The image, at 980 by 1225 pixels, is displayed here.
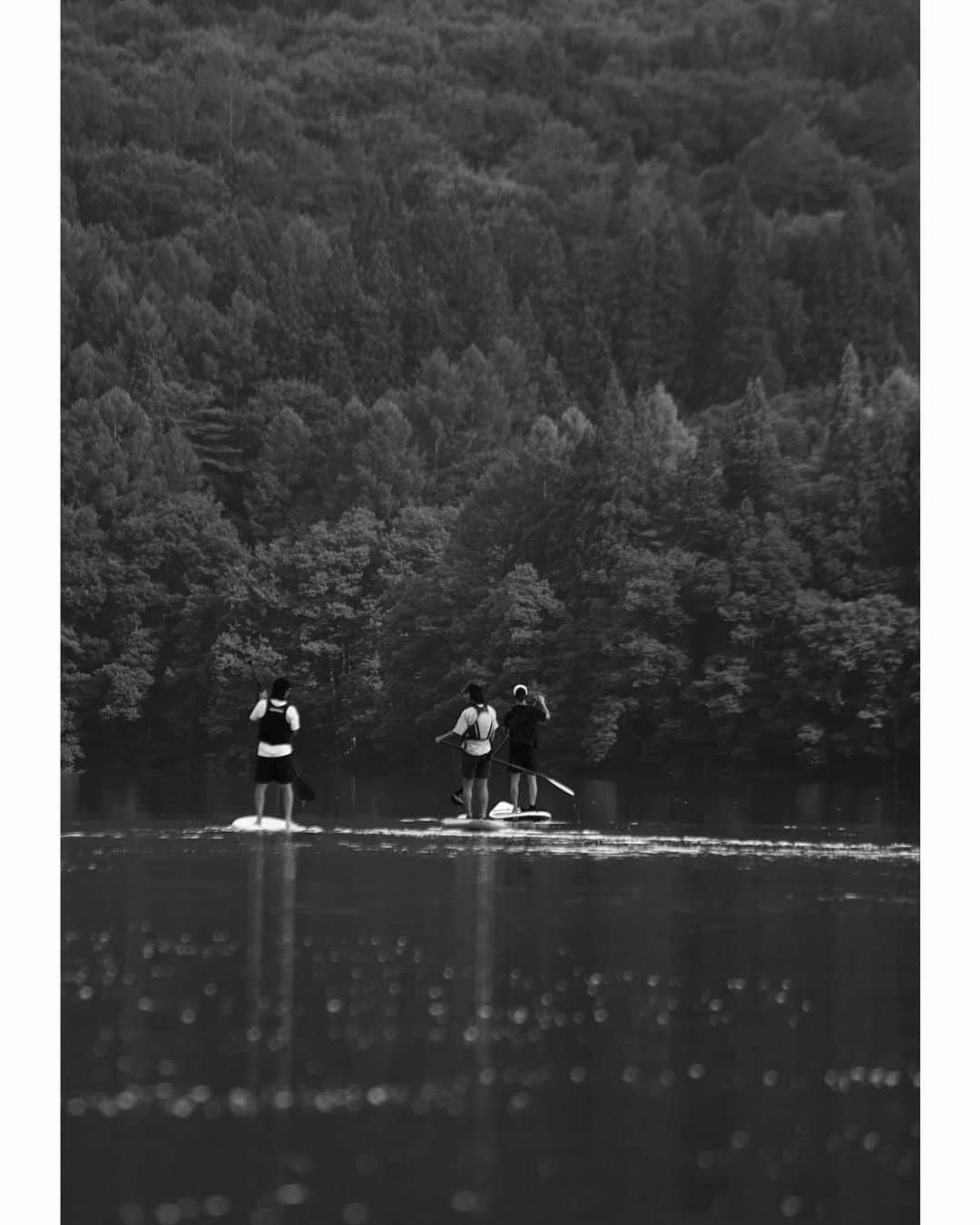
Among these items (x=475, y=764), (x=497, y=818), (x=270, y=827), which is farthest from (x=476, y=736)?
(x=270, y=827)

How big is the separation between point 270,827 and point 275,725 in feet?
5.29

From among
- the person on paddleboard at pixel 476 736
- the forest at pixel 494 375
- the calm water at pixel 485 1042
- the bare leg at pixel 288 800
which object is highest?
the forest at pixel 494 375

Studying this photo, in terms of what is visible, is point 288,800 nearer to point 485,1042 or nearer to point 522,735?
point 522,735

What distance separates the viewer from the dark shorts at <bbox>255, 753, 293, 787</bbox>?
2397 centimetres

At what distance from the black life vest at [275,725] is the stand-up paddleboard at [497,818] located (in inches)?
114

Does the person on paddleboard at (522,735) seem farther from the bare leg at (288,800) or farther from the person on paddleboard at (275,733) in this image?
the person on paddleboard at (275,733)

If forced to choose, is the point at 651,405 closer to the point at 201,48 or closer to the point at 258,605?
the point at 258,605

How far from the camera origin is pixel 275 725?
23.8m

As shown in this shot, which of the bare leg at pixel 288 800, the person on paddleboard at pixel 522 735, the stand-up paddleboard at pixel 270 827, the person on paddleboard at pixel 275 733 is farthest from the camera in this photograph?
the person on paddleboard at pixel 522 735

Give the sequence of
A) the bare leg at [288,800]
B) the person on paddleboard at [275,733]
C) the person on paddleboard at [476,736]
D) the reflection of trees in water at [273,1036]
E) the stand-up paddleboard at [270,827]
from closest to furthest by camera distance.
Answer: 1. the reflection of trees in water at [273,1036]
2. the person on paddleboard at [275,733]
3. the bare leg at [288,800]
4. the stand-up paddleboard at [270,827]
5. the person on paddleboard at [476,736]

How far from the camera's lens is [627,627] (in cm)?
5300

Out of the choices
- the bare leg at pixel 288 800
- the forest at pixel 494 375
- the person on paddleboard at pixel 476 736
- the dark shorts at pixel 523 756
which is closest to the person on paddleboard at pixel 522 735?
the dark shorts at pixel 523 756

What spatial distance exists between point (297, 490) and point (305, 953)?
2215 inches

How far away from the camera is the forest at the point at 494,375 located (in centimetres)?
5238
